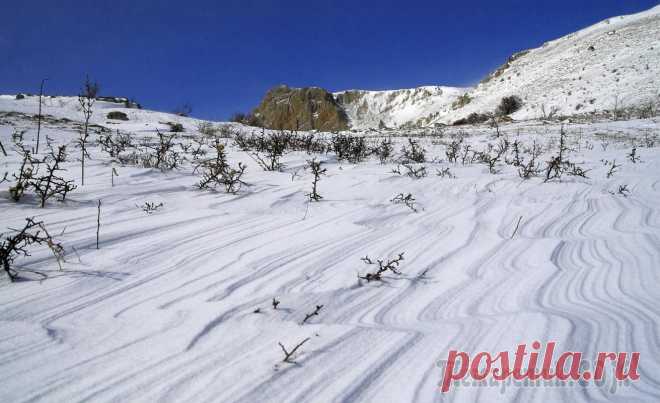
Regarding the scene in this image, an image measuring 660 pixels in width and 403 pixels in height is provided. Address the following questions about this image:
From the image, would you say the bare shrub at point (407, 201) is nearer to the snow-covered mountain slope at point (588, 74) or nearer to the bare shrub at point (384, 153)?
the bare shrub at point (384, 153)

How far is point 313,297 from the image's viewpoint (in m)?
1.34

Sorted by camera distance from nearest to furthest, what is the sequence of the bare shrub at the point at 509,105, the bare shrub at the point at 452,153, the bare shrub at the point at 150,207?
the bare shrub at the point at 150,207 → the bare shrub at the point at 452,153 → the bare shrub at the point at 509,105

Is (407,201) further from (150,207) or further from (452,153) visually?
(452,153)

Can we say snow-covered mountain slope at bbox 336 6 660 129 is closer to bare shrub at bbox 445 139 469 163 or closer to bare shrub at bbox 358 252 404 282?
bare shrub at bbox 445 139 469 163

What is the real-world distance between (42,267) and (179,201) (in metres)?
1.20

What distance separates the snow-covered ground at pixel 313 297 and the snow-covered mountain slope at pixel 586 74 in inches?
873

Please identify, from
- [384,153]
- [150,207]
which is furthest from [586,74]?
[150,207]

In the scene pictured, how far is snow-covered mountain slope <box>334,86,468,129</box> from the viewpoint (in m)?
51.4

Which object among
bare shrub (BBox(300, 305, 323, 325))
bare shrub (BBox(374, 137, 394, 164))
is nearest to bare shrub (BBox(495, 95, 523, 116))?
bare shrub (BBox(374, 137, 394, 164))

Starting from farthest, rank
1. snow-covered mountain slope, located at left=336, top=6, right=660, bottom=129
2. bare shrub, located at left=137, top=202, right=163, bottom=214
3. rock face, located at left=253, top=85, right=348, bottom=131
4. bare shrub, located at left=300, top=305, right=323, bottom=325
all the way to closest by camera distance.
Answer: rock face, located at left=253, top=85, right=348, bottom=131
snow-covered mountain slope, located at left=336, top=6, right=660, bottom=129
bare shrub, located at left=137, top=202, right=163, bottom=214
bare shrub, located at left=300, top=305, right=323, bottom=325

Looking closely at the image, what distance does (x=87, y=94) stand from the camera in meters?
3.69

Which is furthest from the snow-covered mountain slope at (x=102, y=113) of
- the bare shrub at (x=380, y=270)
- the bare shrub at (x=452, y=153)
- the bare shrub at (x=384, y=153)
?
the bare shrub at (x=380, y=270)

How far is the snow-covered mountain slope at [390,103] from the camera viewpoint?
169 feet

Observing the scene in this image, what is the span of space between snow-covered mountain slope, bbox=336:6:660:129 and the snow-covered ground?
2217 centimetres
